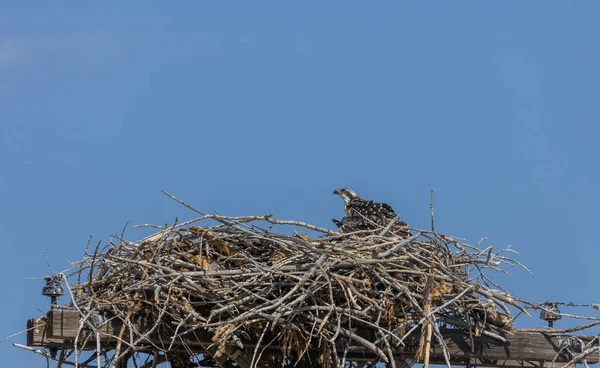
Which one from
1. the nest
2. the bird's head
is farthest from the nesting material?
the bird's head

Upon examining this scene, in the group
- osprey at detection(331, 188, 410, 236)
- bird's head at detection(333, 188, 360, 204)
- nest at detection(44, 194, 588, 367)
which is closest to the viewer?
nest at detection(44, 194, 588, 367)

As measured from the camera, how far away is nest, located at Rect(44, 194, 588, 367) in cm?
743

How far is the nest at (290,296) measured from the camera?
7.43 m

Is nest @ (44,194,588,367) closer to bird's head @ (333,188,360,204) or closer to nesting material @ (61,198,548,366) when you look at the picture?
nesting material @ (61,198,548,366)

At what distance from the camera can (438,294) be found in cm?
769

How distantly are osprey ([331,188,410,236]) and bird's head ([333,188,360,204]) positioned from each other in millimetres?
846

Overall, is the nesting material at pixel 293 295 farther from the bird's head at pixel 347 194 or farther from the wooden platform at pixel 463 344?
the bird's head at pixel 347 194

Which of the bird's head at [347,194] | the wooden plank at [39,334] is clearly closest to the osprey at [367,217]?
the bird's head at [347,194]

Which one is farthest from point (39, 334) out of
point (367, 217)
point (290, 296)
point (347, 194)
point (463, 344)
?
point (347, 194)

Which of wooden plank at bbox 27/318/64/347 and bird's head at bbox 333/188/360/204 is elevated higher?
bird's head at bbox 333/188/360/204

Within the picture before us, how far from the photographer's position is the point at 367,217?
32.5ft

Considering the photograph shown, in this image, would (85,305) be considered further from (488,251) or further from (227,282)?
(488,251)

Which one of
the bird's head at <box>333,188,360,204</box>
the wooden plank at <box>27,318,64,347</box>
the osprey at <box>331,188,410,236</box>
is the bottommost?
the wooden plank at <box>27,318,64,347</box>

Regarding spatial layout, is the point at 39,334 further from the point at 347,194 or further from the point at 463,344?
the point at 347,194
